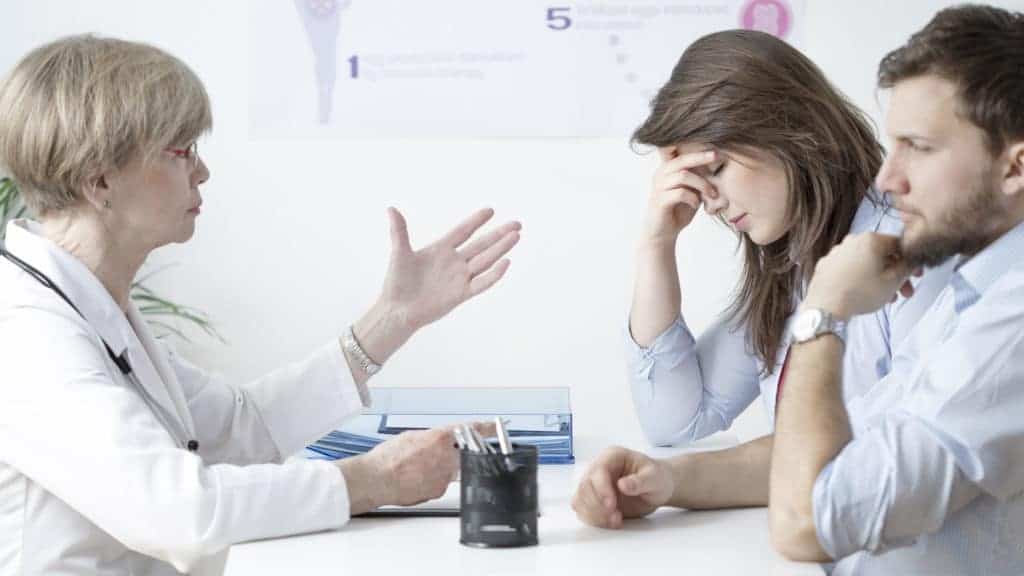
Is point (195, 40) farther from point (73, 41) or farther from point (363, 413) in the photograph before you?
point (73, 41)

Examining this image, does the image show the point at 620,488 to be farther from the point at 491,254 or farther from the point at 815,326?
the point at 491,254

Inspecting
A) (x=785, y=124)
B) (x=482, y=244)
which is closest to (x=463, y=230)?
(x=482, y=244)

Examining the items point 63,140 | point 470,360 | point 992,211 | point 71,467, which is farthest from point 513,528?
point 470,360

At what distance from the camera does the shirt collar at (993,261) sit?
1.46 metres

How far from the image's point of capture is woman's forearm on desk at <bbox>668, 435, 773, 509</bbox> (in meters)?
1.67

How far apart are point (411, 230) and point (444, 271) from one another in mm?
1585

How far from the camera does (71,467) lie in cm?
152

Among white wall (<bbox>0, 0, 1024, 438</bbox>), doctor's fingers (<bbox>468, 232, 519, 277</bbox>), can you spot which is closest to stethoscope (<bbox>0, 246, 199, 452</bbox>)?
doctor's fingers (<bbox>468, 232, 519, 277</bbox>)

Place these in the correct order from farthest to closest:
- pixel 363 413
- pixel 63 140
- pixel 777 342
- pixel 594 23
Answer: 1. pixel 594 23
2. pixel 363 413
3. pixel 777 342
4. pixel 63 140

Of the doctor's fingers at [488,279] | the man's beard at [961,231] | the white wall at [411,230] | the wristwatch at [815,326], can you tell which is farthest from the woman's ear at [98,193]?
the white wall at [411,230]

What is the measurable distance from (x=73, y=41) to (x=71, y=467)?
585mm

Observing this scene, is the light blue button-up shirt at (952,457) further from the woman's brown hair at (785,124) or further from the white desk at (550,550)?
the woman's brown hair at (785,124)

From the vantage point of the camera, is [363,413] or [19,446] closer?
[19,446]

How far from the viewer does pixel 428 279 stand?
2.14 metres
